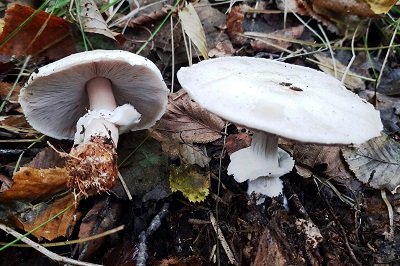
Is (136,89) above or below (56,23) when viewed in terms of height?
below

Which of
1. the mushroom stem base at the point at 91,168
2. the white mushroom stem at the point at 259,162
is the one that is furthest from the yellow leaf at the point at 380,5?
the mushroom stem base at the point at 91,168

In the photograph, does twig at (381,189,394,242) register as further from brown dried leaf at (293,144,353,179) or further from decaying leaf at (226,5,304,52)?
decaying leaf at (226,5,304,52)

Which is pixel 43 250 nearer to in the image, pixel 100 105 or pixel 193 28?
pixel 100 105

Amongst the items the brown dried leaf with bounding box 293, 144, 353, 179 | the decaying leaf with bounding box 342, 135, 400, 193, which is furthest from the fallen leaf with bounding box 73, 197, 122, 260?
the decaying leaf with bounding box 342, 135, 400, 193

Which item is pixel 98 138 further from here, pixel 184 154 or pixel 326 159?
pixel 326 159

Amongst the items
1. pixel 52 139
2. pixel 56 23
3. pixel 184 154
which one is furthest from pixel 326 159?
pixel 56 23

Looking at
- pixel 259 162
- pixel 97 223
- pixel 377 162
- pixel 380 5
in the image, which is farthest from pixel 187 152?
pixel 380 5

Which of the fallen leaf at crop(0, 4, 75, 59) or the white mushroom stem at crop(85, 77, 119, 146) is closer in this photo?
the white mushroom stem at crop(85, 77, 119, 146)
